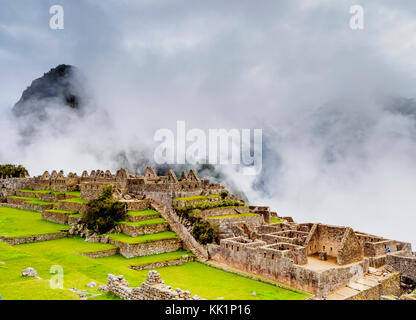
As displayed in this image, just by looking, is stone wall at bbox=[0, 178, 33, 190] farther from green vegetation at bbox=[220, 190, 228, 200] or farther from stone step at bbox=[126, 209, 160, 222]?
green vegetation at bbox=[220, 190, 228, 200]

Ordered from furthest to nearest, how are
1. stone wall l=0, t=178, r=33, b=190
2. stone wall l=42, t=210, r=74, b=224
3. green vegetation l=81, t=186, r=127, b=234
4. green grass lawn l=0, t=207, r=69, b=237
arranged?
1. stone wall l=0, t=178, r=33, b=190
2. stone wall l=42, t=210, r=74, b=224
3. green vegetation l=81, t=186, r=127, b=234
4. green grass lawn l=0, t=207, r=69, b=237

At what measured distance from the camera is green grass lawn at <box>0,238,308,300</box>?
35.1 feet

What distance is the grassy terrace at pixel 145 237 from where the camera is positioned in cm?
2470

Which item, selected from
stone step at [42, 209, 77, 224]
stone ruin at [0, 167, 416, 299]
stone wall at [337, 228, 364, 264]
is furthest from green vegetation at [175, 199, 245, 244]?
stone step at [42, 209, 77, 224]

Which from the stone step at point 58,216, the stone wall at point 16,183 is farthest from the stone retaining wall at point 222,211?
the stone wall at point 16,183

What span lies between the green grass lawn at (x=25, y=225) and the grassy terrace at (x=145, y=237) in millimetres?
5498

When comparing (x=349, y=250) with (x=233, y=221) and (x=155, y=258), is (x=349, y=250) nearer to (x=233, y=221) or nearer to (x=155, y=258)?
(x=233, y=221)

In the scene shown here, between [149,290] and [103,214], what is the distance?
62.3 feet

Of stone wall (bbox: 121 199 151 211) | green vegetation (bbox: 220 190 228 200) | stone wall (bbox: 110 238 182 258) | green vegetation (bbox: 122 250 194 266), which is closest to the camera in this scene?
green vegetation (bbox: 122 250 194 266)

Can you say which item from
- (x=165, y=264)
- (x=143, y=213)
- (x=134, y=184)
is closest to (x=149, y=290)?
(x=165, y=264)

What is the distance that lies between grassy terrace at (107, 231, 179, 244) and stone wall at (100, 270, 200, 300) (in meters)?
13.5

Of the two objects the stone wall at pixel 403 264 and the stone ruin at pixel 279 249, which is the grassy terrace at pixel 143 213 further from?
the stone wall at pixel 403 264
